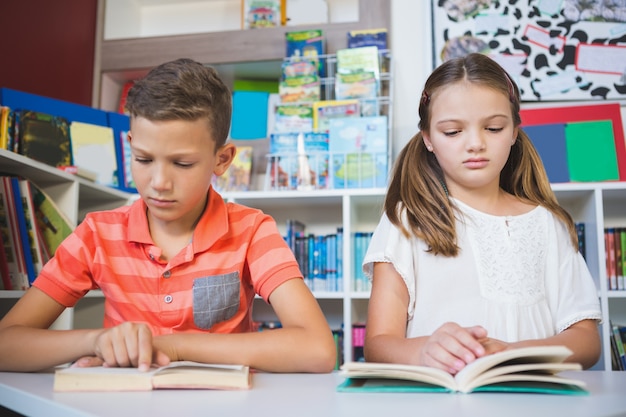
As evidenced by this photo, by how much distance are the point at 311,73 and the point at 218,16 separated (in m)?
0.66

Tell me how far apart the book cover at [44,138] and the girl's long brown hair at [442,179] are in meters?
1.32

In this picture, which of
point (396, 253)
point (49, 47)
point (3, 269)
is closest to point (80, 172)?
point (3, 269)

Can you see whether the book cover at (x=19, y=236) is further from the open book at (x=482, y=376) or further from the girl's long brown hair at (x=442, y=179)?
the open book at (x=482, y=376)

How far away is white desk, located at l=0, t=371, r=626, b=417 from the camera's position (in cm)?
56

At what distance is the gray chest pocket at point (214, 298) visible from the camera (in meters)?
1.06

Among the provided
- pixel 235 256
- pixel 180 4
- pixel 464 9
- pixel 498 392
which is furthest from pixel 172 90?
pixel 180 4

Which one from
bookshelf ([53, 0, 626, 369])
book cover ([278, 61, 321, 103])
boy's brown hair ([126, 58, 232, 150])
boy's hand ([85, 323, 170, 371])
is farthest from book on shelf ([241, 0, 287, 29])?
boy's hand ([85, 323, 170, 371])

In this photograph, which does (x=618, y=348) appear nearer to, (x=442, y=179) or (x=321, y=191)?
(x=321, y=191)

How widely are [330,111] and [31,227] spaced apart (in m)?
1.26

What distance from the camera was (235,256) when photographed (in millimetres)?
1111

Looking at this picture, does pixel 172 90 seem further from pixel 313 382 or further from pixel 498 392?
pixel 498 392

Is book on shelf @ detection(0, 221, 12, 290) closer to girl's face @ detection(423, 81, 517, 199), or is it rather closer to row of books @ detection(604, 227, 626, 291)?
girl's face @ detection(423, 81, 517, 199)

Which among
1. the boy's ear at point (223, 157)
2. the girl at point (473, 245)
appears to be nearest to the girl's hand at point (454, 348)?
the girl at point (473, 245)

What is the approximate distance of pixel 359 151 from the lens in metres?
2.40
